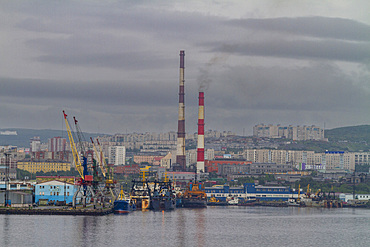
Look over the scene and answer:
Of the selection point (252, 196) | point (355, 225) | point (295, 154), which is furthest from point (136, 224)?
point (295, 154)

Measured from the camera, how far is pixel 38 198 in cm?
7094

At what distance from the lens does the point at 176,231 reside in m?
50.9

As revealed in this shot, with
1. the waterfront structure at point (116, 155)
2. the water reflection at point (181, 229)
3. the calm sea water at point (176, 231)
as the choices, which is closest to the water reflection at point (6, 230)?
the calm sea water at point (176, 231)

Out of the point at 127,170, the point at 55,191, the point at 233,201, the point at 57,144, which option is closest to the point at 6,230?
the point at 55,191

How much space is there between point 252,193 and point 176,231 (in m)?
49.5

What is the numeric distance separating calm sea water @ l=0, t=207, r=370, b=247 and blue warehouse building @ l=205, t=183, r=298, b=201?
33.8m

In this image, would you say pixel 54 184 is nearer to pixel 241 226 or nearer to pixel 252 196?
pixel 241 226

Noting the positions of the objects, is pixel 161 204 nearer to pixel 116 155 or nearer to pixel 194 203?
pixel 194 203

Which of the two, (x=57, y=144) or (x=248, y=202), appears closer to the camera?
(x=248, y=202)

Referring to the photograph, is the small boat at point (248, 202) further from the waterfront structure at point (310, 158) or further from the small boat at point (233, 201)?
the waterfront structure at point (310, 158)

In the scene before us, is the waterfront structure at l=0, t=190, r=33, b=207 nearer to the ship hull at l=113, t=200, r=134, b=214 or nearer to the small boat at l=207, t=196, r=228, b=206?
the ship hull at l=113, t=200, r=134, b=214

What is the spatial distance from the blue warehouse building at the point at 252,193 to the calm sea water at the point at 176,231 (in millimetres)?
33803

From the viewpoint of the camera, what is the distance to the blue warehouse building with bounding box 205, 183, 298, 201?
98.8 m

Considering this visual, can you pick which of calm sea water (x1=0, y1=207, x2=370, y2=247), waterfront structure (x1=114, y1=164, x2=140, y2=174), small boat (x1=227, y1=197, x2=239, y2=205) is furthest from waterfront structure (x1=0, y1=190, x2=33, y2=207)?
waterfront structure (x1=114, y1=164, x2=140, y2=174)
